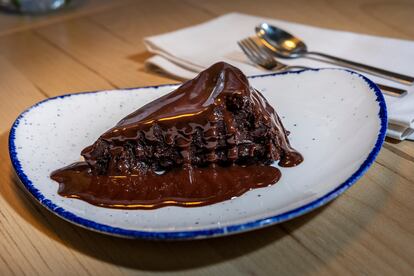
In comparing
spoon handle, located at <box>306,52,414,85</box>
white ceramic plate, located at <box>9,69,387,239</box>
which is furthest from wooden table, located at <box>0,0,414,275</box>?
spoon handle, located at <box>306,52,414,85</box>

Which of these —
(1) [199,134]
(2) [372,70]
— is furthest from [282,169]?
(2) [372,70]

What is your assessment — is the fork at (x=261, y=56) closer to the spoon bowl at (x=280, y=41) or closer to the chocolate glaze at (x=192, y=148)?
the spoon bowl at (x=280, y=41)

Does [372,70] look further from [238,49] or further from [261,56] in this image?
[238,49]

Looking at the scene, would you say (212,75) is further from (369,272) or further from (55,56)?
(55,56)

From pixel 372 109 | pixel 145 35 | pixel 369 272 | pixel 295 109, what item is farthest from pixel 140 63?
pixel 369 272

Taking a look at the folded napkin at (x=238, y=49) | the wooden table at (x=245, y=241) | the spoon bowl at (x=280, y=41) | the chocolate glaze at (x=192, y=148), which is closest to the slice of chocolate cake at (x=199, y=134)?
the chocolate glaze at (x=192, y=148)

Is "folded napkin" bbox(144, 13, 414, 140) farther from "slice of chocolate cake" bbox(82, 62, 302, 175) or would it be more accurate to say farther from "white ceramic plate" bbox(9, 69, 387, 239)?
"slice of chocolate cake" bbox(82, 62, 302, 175)
